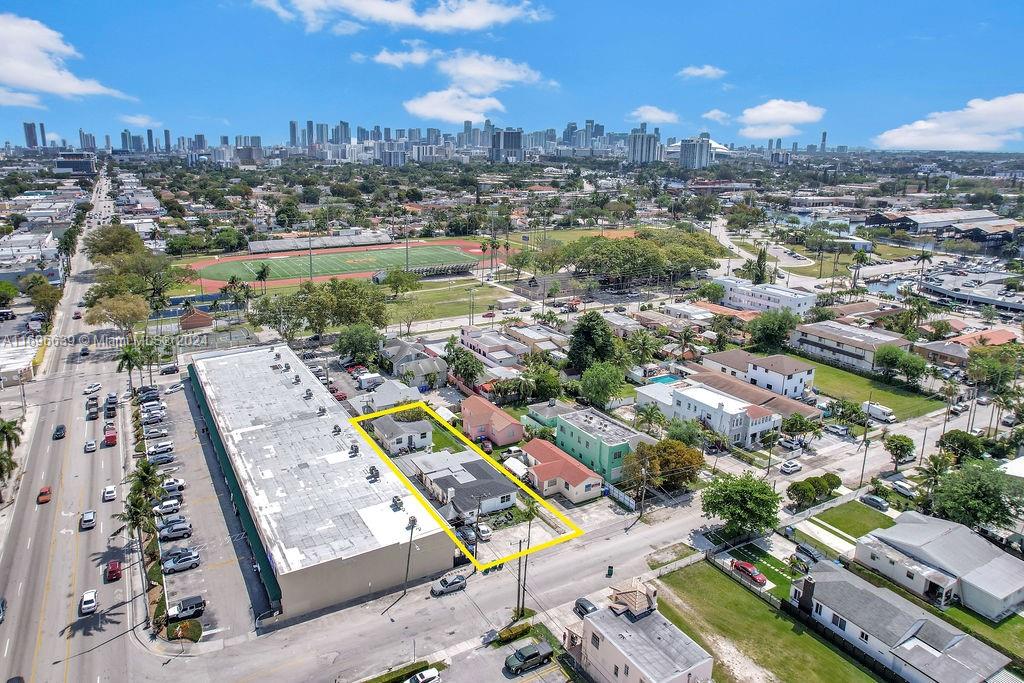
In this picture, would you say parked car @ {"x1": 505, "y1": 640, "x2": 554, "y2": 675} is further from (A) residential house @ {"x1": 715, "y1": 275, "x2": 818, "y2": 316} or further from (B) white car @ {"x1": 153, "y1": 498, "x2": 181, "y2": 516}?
(A) residential house @ {"x1": 715, "y1": 275, "x2": 818, "y2": 316}

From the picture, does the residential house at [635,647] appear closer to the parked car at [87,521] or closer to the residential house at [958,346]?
the parked car at [87,521]

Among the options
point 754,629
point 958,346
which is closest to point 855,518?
point 754,629

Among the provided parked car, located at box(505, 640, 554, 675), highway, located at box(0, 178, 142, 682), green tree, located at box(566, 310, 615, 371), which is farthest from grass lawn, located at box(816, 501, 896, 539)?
highway, located at box(0, 178, 142, 682)

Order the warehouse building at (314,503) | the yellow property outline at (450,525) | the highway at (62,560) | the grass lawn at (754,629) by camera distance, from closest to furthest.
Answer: the highway at (62,560), the grass lawn at (754,629), the warehouse building at (314,503), the yellow property outline at (450,525)

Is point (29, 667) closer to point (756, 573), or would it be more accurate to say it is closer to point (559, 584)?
point (559, 584)

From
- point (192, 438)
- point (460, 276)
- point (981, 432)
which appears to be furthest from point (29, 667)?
point (460, 276)

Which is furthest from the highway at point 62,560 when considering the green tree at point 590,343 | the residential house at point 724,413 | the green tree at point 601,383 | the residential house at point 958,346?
the residential house at point 958,346
